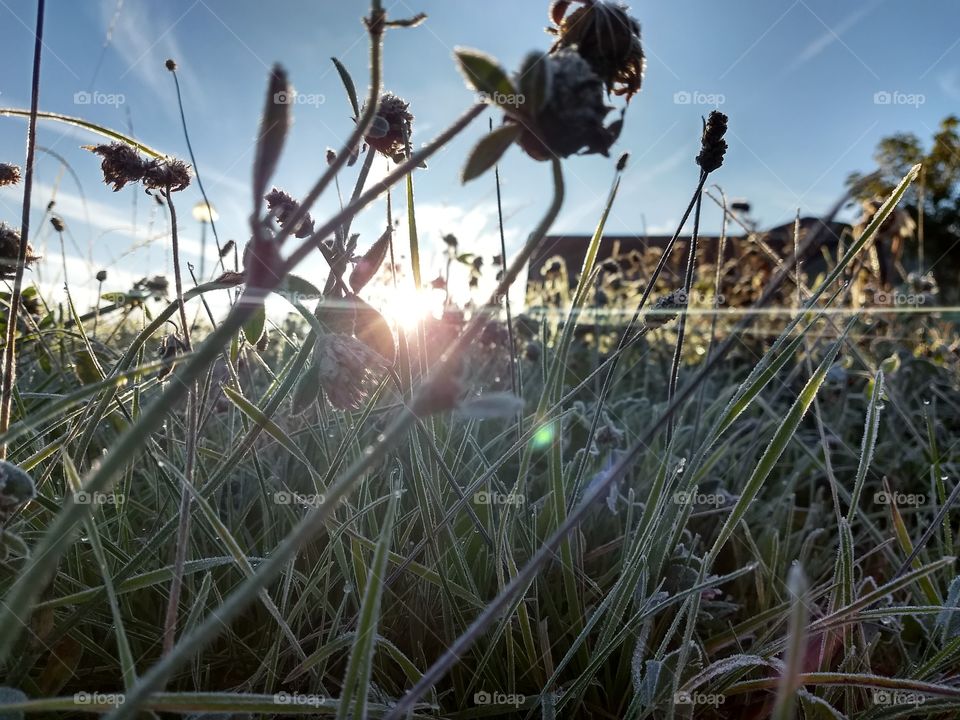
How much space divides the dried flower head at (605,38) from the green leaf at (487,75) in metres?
0.10

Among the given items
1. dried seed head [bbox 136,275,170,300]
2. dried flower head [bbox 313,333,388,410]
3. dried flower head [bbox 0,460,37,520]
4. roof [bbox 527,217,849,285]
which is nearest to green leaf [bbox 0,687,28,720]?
dried flower head [bbox 0,460,37,520]

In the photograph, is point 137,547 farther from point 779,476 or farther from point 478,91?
point 779,476

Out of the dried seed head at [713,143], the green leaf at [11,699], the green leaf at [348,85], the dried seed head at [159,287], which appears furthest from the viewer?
the dried seed head at [159,287]

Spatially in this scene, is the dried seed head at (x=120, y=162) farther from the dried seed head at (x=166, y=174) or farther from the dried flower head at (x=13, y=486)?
the dried flower head at (x=13, y=486)

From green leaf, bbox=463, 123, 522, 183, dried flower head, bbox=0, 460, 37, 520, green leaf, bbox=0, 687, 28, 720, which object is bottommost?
green leaf, bbox=0, 687, 28, 720

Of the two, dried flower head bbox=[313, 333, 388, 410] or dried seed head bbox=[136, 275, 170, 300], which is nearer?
dried flower head bbox=[313, 333, 388, 410]

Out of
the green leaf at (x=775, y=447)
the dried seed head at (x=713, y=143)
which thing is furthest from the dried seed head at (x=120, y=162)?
the green leaf at (x=775, y=447)

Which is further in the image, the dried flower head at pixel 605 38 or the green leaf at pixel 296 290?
the green leaf at pixel 296 290

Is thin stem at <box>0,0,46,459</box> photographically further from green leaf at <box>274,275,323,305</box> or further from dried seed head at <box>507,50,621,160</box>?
dried seed head at <box>507,50,621,160</box>

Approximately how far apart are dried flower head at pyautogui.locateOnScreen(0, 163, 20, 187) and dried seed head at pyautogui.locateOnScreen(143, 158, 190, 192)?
18 cm

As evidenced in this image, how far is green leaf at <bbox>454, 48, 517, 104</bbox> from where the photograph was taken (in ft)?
1.44

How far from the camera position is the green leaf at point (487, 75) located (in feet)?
1.44

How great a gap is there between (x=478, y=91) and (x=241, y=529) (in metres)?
0.91

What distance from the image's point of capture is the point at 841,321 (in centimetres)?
308
